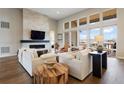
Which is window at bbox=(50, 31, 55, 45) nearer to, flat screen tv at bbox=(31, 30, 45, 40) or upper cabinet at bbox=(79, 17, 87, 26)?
flat screen tv at bbox=(31, 30, 45, 40)

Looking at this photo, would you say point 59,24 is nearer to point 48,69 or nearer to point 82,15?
point 82,15

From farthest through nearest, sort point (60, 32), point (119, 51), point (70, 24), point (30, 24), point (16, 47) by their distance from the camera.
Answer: point (60, 32) → point (70, 24) → point (30, 24) → point (16, 47) → point (119, 51)

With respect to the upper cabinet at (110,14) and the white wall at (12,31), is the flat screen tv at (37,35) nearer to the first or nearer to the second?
the white wall at (12,31)

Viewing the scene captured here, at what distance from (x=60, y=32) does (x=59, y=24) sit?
91 centimetres

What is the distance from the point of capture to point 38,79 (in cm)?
258

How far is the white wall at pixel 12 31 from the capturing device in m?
7.00

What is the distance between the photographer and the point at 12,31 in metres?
7.52

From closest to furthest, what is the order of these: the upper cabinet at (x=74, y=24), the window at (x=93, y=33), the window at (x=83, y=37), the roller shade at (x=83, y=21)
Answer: the window at (x=93, y=33), the window at (x=83, y=37), the roller shade at (x=83, y=21), the upper cabinet at (x=74, y=24)

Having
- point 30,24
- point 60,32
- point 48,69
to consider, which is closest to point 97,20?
point 60,32

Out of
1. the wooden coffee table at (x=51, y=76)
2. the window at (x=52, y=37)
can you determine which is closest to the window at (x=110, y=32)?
the wooden coffee table at (x=51, y=76)

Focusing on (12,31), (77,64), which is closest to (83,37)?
(12,31)

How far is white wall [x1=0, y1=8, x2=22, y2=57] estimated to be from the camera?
7.00 m

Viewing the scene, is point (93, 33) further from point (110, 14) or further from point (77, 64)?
point (77, 64)

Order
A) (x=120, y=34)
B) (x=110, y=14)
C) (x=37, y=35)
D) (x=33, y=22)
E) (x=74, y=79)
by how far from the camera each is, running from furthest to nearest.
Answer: (x=37, y=35)
(x=33, y=22)
(x=110, y=14)
(x=120, y=34)
(x=74, y=79)
